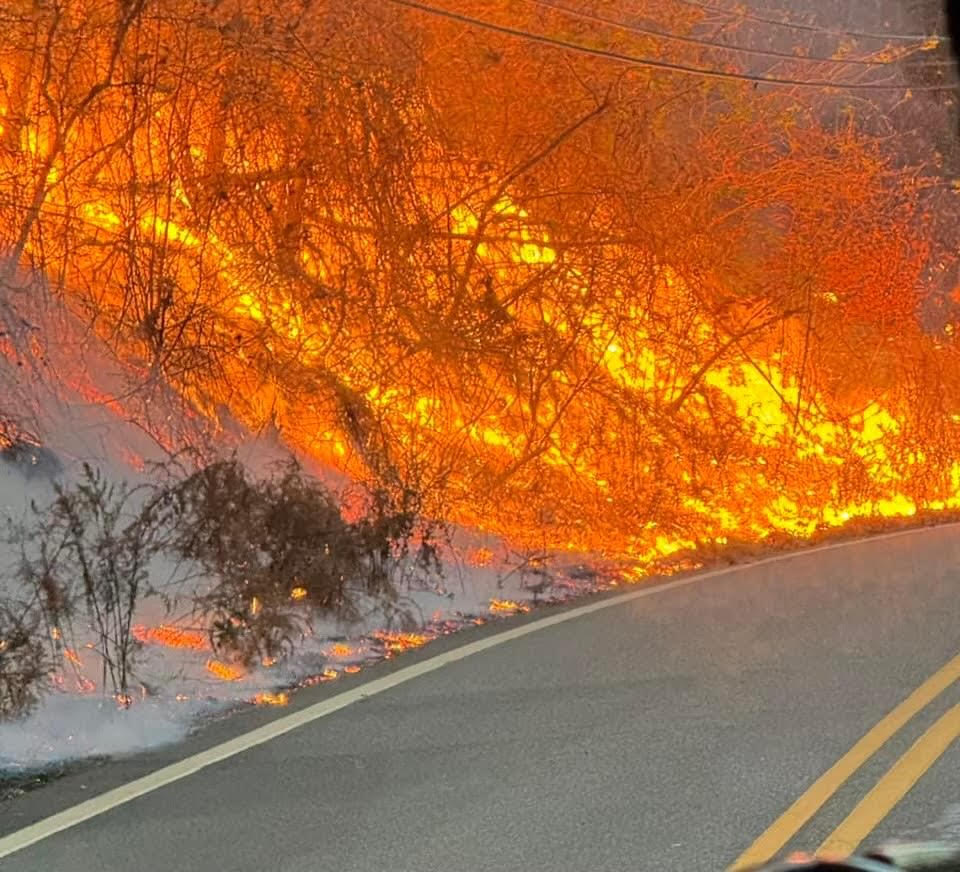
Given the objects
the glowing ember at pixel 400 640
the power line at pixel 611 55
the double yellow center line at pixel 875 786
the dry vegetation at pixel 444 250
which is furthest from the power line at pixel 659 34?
the double yellow center line at pixel 875 786

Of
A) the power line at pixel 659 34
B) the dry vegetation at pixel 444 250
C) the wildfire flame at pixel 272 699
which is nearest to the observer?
the wildfire flame at pixel 272 699

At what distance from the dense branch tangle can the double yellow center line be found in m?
5.36

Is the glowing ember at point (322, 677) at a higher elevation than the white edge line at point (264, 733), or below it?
higher

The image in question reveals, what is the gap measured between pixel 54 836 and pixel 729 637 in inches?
176

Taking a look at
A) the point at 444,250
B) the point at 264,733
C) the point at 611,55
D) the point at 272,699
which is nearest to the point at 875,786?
the point at 264,733

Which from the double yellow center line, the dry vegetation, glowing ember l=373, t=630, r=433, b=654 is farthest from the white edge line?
the double yellow center line

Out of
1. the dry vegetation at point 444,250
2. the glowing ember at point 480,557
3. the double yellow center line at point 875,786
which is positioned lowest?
the double yellow center line at point 875,786

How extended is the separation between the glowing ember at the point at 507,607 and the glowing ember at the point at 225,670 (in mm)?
2271

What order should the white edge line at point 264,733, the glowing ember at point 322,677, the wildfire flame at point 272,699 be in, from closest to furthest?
the white edge line at point 264,733 < the wildfire flame at point 272,699 < the glowing ember at point 322,677

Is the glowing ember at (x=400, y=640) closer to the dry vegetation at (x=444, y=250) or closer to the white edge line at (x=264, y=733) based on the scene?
the white edge line at (x=264, y=733)

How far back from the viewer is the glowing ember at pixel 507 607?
8945 mm

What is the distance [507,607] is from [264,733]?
131 inches

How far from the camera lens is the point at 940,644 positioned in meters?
7.75

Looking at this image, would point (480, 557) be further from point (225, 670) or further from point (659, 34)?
point (659, 34)
